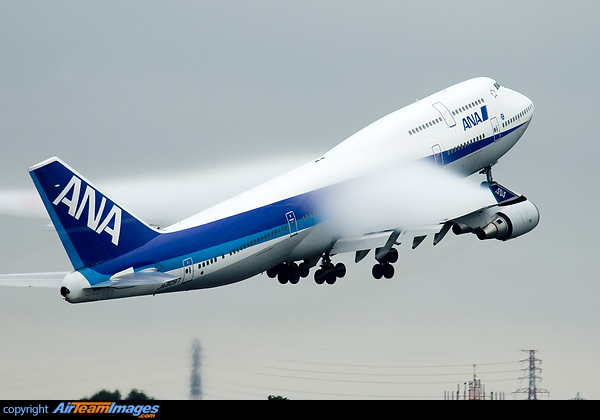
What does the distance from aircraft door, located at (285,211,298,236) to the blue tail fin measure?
26.9ft

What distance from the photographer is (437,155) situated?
56.8m

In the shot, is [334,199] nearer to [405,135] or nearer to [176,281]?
[405,135]

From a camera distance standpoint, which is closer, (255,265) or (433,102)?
(255,265)

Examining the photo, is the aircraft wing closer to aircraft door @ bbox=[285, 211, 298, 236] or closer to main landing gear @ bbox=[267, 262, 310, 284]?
main landing gear @ bbox=[267, 262, 310, 284]

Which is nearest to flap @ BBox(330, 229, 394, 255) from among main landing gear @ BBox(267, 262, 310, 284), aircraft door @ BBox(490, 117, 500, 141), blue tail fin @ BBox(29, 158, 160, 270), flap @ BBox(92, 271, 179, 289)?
main landing gear @ BBox(267, 262, 310, 284)

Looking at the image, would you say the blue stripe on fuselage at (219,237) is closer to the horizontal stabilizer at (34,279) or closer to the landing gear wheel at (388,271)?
the horizontal stabilizer at (34,279)

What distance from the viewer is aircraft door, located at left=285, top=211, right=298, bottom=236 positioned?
50.3 meters

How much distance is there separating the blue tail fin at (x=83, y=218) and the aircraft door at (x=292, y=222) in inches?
322
